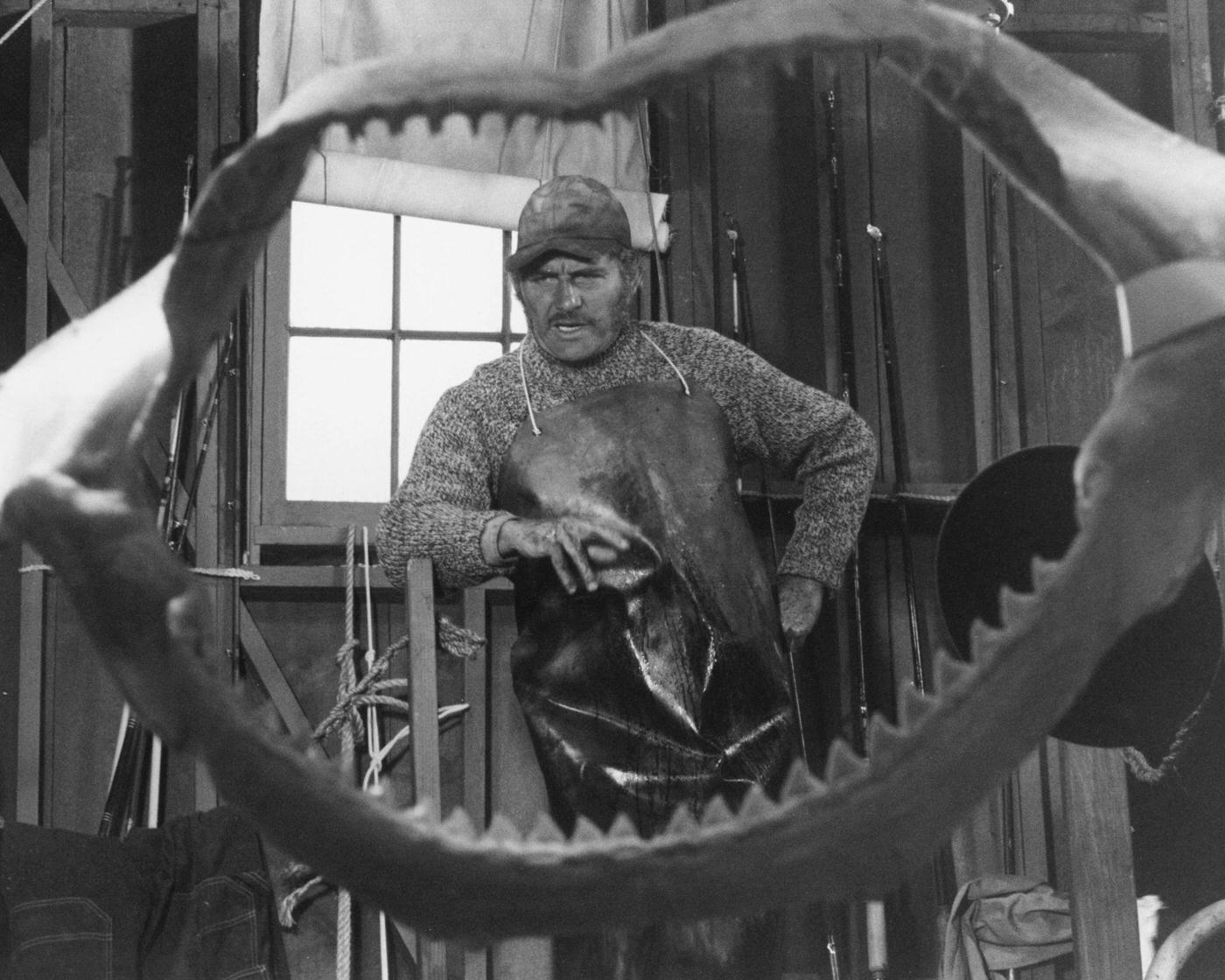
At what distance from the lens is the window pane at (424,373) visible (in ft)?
12.6

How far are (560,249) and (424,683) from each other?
0.69 meters

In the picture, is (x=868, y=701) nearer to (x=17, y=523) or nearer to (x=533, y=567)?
(x=533, y=567)

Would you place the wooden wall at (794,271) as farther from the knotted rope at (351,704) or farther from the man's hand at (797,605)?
the man's hand at (797,605)

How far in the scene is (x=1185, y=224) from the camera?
122 cm

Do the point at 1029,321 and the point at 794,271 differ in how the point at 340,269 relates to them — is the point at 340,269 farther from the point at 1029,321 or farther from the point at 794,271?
the point at 1029,321

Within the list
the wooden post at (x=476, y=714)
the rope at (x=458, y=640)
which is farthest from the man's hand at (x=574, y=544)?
the wooden post at (x=476, y=714)

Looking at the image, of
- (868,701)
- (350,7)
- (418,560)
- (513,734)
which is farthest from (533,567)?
(350,7)

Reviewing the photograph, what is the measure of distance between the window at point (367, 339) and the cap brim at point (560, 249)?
1.02 metres

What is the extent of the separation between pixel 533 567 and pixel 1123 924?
97 cm

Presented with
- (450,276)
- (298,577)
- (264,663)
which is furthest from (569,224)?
(264,663)

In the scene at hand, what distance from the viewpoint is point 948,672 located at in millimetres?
1144

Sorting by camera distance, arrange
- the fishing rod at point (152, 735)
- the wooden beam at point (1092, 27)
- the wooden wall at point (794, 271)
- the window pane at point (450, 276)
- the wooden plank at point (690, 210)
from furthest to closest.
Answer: the wooden beam at point (1092, 27)
the wooden plank at point (690, 210)
the window pane at point (450, 276)
the wooden wall at point (794, 271)
the fishing rod at point (152, 735)

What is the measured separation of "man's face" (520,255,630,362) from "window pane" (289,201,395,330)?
1.00 meters

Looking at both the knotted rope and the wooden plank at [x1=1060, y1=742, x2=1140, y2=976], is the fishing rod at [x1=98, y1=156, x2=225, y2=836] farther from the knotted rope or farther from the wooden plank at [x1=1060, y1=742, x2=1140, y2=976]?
the wooden plank at [x1=1060, y1=742, x2=1140, y2=976]
